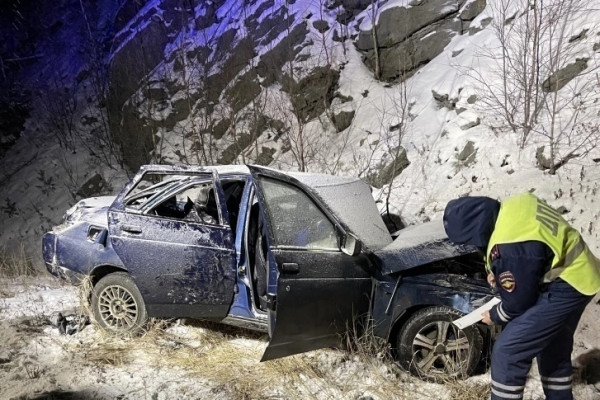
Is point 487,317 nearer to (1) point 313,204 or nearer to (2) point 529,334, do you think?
(2) point 529,334

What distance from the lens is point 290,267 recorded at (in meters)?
3.31

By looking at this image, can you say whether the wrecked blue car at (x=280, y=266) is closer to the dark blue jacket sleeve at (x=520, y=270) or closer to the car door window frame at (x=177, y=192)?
the car door window frame at (x=177, y=192)

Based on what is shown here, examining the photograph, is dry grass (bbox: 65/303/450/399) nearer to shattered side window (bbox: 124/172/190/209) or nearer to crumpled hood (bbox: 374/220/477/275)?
crumpled hood (bbox: 374/220/477/275)

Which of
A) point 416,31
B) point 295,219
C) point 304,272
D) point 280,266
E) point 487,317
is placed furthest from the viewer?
point 416,31

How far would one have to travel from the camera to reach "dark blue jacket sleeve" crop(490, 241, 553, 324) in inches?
89.8

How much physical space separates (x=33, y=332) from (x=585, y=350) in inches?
204

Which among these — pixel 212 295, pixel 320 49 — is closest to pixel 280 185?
pixel 212 295

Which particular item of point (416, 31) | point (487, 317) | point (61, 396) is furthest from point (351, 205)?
point (416, 31)

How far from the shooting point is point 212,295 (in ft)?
12.8

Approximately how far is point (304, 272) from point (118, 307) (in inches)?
81.8

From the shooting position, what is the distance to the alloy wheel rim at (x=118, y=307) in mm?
4223

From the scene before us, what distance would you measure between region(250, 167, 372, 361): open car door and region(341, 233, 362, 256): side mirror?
54mm

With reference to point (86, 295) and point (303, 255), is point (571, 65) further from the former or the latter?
point (86, 295)

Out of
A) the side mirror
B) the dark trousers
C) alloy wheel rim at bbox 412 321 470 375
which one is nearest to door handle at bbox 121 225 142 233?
the side mirror
